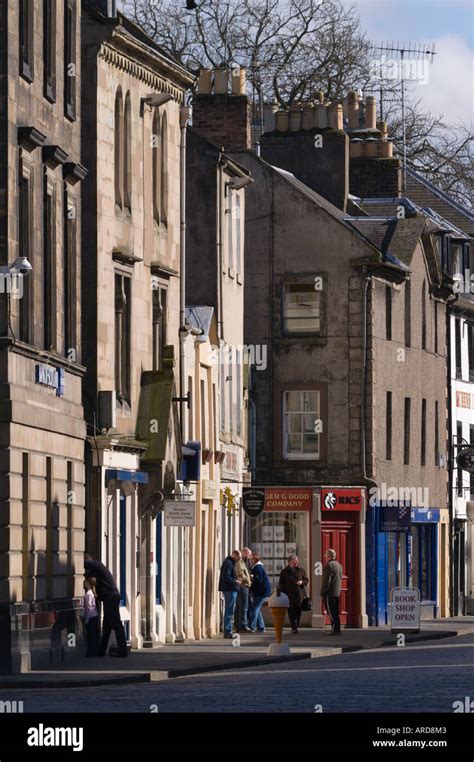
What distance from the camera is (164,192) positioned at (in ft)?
147

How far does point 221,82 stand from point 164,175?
1096 centimetres

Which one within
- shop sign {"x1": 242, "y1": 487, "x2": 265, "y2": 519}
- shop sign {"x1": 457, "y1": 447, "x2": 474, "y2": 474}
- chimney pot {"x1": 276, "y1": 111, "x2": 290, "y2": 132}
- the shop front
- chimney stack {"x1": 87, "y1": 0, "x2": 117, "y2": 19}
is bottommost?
the shop front

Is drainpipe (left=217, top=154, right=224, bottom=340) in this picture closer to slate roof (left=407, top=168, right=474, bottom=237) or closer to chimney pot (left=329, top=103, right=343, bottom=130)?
chimney pot (left=329, top=103, right=343, bottom=130)

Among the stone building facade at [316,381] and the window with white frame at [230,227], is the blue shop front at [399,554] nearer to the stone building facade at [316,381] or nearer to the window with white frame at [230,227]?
the stone building facade at [316,381]

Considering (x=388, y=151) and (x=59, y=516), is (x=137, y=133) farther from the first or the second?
(x=388, y=151)

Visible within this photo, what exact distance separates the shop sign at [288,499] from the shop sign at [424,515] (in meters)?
6.40

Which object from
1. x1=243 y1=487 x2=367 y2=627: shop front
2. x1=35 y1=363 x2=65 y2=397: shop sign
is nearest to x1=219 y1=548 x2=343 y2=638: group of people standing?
x1=243 y1=487 x2=367 y2=627: shop front

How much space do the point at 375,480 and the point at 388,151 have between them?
12200 millimetres

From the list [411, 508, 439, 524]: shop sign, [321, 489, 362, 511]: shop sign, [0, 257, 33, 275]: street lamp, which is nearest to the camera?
[0, 257, 33, 275]: street lamp

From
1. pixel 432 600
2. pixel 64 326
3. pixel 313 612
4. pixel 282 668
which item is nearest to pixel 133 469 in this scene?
pixel 64 326

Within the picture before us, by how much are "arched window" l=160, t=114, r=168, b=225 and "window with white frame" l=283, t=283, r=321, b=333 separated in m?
13.6

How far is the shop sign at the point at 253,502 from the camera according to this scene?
50719 millimetres

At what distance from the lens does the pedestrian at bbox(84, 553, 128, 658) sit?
3616 cm

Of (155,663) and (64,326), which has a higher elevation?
(64,326)
